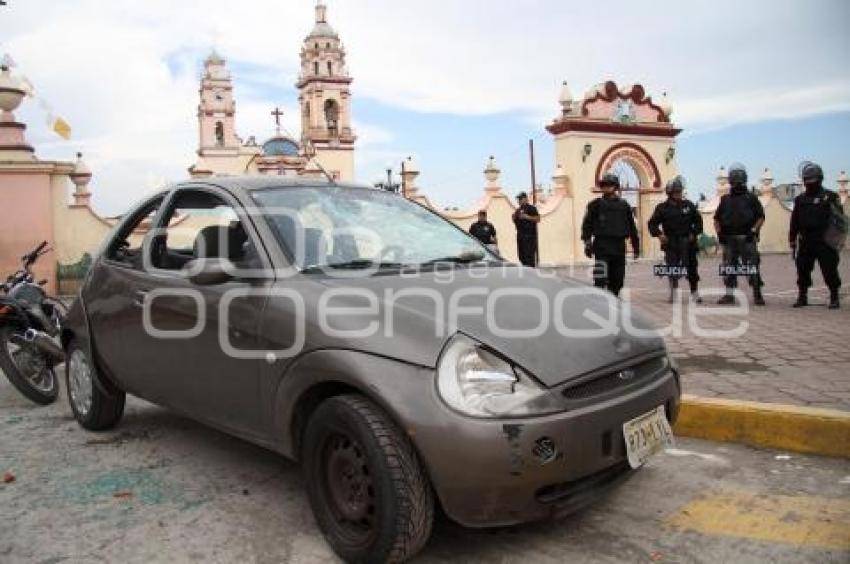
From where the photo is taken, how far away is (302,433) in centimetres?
307

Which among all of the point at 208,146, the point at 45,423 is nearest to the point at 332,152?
the point at 208,146

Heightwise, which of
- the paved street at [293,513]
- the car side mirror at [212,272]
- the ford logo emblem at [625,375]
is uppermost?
the car side mirror at [212,272]

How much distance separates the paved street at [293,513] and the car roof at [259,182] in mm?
1507

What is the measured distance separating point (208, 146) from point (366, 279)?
7026 cm

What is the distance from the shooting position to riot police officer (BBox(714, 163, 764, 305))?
9656 millimetres

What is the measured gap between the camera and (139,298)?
4090 mm

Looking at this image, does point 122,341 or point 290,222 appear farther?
point 122,341

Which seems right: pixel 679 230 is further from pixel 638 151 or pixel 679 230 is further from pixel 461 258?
pixel 638 151

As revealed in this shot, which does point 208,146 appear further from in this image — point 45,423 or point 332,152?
point 45,423

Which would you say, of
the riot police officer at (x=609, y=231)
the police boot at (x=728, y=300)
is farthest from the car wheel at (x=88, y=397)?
the police boot at (x=728, y=300)

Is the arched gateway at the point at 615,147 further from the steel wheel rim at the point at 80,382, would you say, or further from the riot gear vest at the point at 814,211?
the steel wheel rim at the point at 80,382

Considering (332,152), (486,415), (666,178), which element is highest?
(332,152)

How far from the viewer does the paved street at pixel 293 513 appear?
2928mm

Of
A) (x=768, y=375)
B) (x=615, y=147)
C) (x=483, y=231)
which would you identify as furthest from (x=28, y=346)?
(x=615, y=147)
